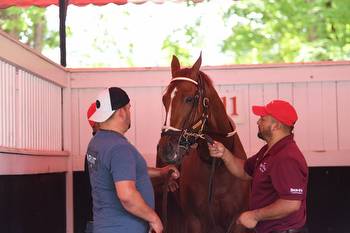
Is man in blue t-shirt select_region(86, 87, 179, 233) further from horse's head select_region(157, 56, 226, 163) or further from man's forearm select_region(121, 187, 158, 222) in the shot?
horse's head select_region(157, 56, 226, 163)

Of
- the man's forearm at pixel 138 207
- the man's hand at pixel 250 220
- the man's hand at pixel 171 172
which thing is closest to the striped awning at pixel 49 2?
the man's hand at pixel 171 172

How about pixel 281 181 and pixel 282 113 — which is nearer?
pixel 281 181

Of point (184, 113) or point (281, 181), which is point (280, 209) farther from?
point (184, 113)

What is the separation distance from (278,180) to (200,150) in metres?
1.10

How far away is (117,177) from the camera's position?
3.14m

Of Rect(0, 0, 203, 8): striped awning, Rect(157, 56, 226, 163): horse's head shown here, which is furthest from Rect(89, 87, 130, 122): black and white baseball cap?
Rect(0, 0, 203, 8): striped awning

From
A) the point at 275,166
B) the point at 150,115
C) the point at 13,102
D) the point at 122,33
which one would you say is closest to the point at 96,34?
the point at 122,33

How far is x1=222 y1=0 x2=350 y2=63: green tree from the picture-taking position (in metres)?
14.8

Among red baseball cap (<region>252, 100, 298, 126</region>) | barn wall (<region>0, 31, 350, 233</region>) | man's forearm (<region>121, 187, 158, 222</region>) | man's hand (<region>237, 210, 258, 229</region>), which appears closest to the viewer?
man's forearm (<region>121, 187, 158, 222</region>)

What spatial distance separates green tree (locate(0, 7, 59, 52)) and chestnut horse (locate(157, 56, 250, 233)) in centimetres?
1112

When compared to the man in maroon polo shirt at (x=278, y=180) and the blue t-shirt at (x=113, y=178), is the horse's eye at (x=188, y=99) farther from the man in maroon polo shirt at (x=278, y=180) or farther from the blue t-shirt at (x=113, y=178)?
the blue t-shirt at (x=113, y=178)

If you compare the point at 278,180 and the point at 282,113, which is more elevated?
the point at 282,113

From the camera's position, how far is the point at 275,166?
11.5ft

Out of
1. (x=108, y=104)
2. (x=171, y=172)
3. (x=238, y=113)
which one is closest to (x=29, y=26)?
(x=238, y=113)
